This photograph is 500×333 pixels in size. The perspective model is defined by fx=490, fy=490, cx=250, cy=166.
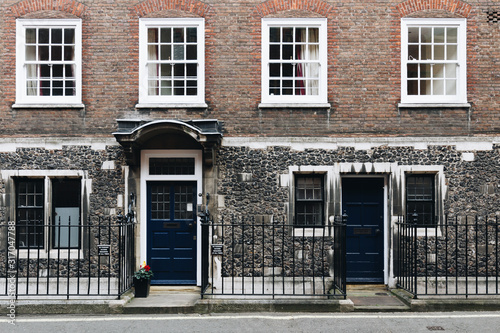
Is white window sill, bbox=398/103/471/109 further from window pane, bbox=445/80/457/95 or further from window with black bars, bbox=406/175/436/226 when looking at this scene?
window with black bars, bbox=406/175/436/226

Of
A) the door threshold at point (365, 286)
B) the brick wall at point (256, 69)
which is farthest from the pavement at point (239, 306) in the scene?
the brick wall at point (256, 69)

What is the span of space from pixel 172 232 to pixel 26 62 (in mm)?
5322

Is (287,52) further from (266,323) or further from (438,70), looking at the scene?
(266,323)

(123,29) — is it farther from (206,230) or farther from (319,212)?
(319,212)

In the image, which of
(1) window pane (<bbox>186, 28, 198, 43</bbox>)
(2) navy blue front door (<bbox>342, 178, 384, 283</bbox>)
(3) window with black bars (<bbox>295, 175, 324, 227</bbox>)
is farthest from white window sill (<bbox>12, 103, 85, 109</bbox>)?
(2) navy blue front door (<bbox>342, 178, 384, 283</bbox>)

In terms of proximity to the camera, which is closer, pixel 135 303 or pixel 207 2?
pixel 135 303

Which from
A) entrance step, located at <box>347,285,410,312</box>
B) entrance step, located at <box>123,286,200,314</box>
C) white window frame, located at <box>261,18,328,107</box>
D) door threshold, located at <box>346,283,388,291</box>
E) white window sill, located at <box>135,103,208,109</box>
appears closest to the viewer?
entrance step, located at <box>123,286,200,314</box>

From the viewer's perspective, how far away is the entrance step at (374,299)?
938cm

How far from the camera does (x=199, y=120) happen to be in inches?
434

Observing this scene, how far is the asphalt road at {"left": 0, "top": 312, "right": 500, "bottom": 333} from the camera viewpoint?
8125 mm

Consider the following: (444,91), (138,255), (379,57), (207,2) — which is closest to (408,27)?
(379,57)

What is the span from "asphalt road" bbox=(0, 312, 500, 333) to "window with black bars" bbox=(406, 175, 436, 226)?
306 centimetres

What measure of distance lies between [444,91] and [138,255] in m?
8.25

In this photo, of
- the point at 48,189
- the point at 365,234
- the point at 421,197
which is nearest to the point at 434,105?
the point at 421,197
